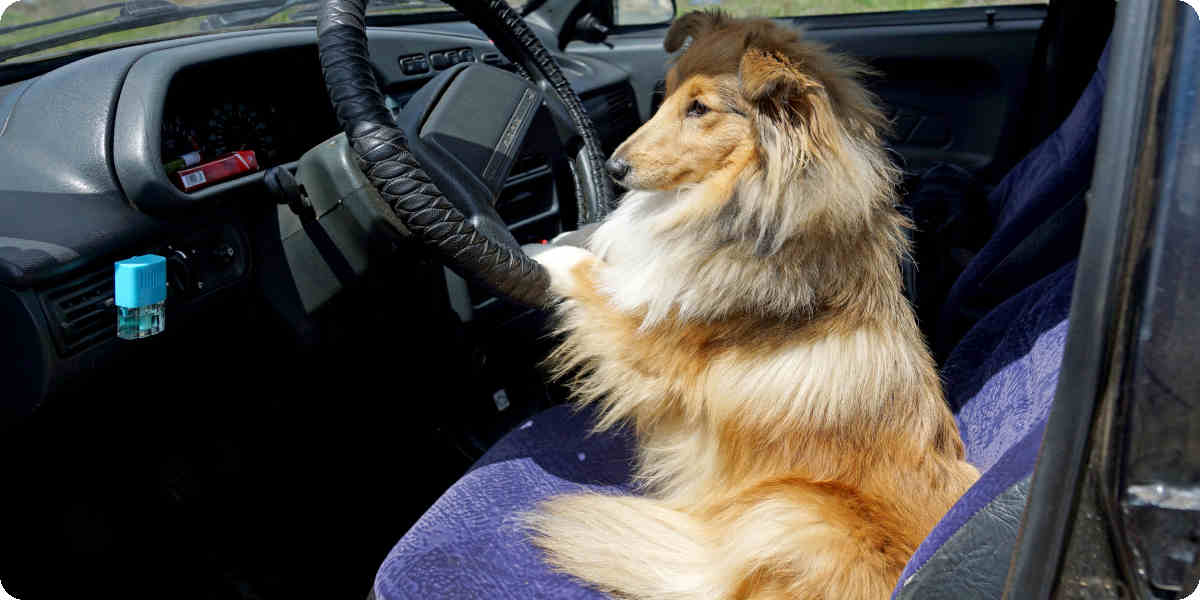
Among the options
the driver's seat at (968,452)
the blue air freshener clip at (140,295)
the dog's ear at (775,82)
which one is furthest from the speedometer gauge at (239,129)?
the dog's ear at (775,82)

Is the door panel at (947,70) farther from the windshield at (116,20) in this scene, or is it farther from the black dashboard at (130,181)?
the black dashboard at (130,181)

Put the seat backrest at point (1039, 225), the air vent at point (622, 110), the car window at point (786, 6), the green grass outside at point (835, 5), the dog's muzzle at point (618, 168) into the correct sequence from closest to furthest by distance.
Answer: the seat backrest at point (1039, 225) → the dog's muzzle at point (618, 168) → the green grass outside at point (835, 5) → the car window at point (786, 6) → the air vent at point (622, 110)

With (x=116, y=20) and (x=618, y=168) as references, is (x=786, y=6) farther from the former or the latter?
(x=116, y=20)

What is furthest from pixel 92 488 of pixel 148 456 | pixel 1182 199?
pixel 1182 199

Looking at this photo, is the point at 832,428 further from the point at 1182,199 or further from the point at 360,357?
the point at 360,357

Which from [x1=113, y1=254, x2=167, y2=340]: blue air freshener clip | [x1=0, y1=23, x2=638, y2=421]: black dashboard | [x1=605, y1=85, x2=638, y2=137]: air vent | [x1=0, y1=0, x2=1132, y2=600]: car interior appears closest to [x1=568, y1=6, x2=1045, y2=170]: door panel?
[x1=0, y1=0, x2=1132, y2=600]: car interior

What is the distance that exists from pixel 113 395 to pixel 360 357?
2.13ft

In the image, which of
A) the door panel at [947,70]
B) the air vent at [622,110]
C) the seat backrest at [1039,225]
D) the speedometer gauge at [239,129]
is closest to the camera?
the seat backrest at [1039,225]

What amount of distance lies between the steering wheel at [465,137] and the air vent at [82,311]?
2.16ft

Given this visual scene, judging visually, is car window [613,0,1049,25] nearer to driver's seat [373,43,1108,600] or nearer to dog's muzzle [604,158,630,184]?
dog's muzzle [604,158,630,184]

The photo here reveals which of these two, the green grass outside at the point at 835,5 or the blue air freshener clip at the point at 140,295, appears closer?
the blue air freshener clip at the point at 140,295

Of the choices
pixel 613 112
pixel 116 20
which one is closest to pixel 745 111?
pixel 116 20

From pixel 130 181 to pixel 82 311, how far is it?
1.03 feet

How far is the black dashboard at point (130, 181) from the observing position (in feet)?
5.65
